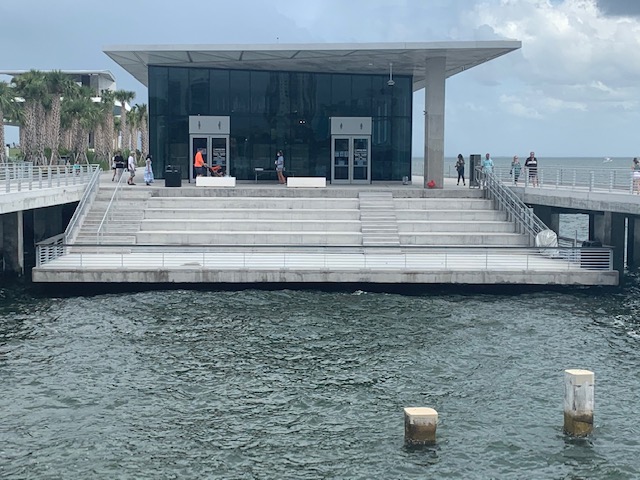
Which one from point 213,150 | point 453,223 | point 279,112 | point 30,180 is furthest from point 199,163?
point 453,223

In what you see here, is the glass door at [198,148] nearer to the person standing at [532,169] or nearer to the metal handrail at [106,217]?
the metal handrail at [106,217]

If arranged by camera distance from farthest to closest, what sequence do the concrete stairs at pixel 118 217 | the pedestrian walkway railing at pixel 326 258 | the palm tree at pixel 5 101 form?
the palm tree at pixel 5 101
the concrete stairs at pixel 118 217
the pedestrian walkway railing at pixel 326 258

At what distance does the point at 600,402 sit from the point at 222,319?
1093 cm

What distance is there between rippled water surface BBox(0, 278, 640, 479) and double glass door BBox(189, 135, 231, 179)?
18.9 m

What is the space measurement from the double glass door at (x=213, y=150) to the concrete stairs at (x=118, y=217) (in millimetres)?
Answer: 7894

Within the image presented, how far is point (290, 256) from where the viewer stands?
30.2m

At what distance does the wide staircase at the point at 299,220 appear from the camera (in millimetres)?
32688

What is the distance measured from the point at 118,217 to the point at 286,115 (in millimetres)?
14795

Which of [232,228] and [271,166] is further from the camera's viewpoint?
[271,166]

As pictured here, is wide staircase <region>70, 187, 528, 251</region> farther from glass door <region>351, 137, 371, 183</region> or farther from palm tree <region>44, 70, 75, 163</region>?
palm tree <region>44, 70, 75, 163</region>

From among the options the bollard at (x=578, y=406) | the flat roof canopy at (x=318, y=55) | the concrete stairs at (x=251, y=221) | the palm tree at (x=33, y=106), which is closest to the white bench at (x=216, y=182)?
the concrete stairs at (x=251, y=221)

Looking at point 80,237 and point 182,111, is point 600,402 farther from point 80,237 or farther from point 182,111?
point 182,111

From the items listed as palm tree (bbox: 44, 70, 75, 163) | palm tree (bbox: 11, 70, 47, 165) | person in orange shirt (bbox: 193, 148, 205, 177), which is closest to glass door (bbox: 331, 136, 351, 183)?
person in orange shirt (bbox: 193, 148, 205, 177)

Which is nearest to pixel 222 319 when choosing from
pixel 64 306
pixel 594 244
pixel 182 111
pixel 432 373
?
pixel 64 306
